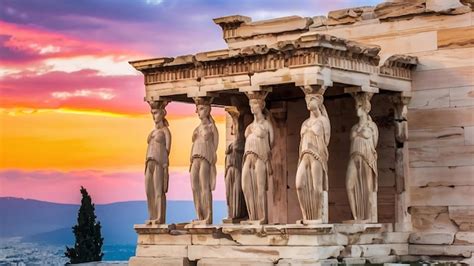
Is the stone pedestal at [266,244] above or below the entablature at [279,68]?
below

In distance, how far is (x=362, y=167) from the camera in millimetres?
20281

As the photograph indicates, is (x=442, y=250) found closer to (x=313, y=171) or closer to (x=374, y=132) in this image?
(x=374, y=132)

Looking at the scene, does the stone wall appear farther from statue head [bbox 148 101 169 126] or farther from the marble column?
statue head [bbox 148 101 169 126]

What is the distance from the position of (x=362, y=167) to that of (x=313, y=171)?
1.31m

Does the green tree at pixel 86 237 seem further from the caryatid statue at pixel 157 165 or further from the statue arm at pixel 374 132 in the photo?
the statue arm at pixel 374 132

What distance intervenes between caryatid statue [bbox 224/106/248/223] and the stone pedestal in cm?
118

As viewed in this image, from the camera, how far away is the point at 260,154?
20.0 meters

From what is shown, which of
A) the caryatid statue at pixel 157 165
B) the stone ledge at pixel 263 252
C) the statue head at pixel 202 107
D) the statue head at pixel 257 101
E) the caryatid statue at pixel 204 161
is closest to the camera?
the stone ledge at pixel 263 252

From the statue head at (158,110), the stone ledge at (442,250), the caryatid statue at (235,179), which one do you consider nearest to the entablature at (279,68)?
the statue head at (158,110)

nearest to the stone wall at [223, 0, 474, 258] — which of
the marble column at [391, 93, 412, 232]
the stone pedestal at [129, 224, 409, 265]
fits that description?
the marble column at [391, 93, 412, 232]

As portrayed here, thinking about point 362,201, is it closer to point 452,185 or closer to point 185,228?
point 452,185

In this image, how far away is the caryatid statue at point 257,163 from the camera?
1998 centimetres

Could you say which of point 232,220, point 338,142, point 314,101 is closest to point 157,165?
point 232,220

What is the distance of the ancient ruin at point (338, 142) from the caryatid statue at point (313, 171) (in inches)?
0.6
